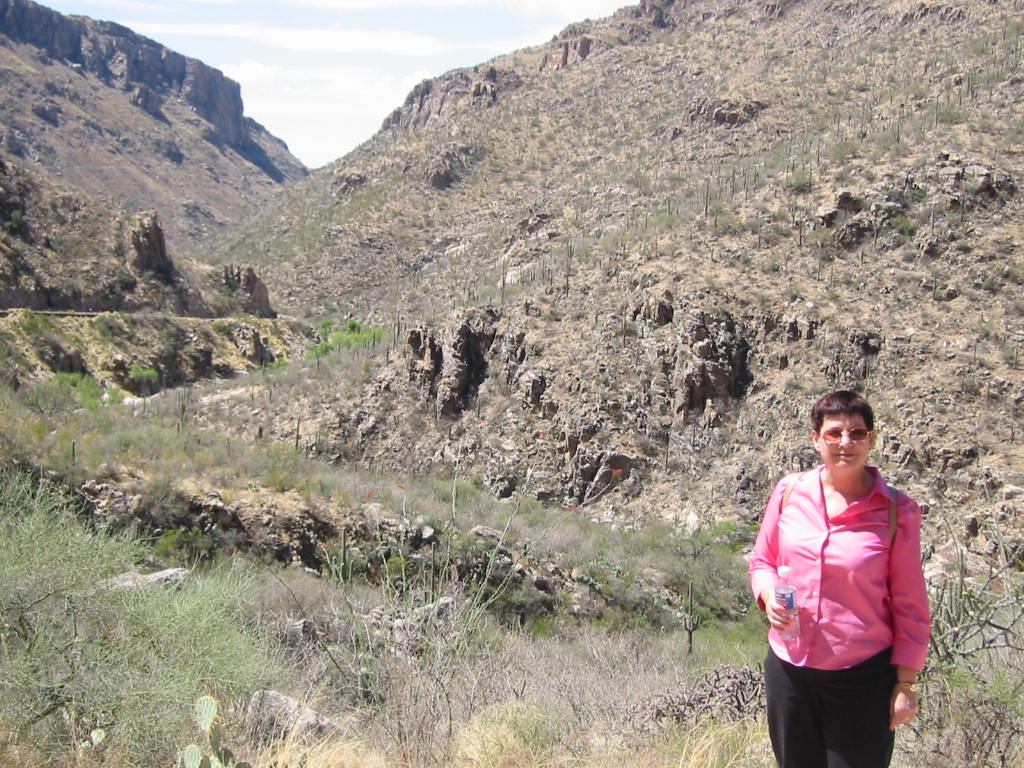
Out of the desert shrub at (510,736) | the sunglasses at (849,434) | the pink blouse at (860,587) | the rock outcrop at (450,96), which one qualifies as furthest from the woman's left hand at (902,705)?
the rock outcrop at (450,96)

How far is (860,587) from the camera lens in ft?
8.26

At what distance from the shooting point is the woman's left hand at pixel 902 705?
8.10 feet

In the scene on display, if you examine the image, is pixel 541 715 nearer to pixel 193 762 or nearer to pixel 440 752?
pixel 440 752

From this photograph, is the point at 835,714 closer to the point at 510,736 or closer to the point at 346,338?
the point at 510,736

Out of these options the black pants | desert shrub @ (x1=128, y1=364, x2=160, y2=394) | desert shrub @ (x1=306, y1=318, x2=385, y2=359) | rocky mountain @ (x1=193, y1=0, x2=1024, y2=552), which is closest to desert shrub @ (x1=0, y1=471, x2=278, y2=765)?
the black pants

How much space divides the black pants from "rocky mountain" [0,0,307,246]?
228 ft

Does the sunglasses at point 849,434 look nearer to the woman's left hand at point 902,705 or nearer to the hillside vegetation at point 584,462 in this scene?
the woman's left hand at point 902,705

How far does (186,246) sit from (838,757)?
84.2 metres

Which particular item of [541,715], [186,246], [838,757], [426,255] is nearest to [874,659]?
[838,757]

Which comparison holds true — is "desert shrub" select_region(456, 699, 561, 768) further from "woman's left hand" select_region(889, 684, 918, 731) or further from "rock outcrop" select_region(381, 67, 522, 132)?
"rock outcrop" select_region(381, 67, 522, 132)

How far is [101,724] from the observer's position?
3643 mm

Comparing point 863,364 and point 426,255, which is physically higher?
point 426,255

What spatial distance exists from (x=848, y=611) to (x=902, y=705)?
0.36 metres

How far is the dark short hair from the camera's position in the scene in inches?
103
